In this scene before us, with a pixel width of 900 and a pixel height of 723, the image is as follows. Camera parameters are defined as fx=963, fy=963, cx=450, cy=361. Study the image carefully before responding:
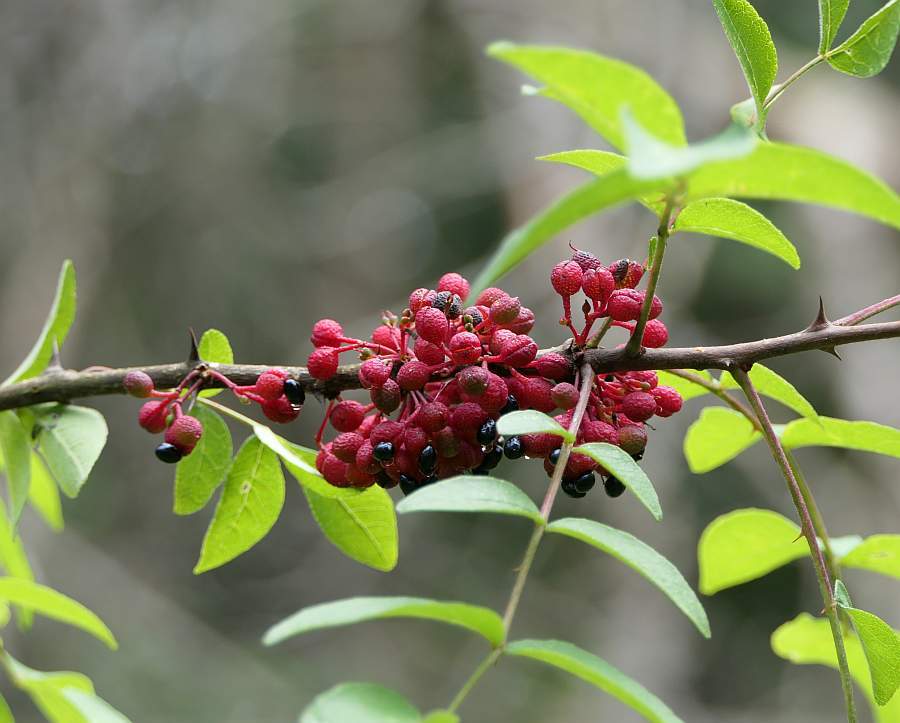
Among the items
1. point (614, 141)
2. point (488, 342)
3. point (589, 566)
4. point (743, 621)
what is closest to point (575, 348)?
point (488, 342)

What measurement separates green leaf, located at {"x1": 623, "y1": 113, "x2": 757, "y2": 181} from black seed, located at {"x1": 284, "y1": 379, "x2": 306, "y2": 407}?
907 millimetres

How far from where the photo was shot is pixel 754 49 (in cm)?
151

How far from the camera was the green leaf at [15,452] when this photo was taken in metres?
1.75

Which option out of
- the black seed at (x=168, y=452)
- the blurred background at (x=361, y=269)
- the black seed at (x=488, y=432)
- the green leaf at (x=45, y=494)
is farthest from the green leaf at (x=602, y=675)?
the blurred background at (x=361, y=269)

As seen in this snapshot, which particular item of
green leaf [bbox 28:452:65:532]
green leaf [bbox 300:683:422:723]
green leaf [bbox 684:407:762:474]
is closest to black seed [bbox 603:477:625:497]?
green leaf [bbox 684:407:762:474]

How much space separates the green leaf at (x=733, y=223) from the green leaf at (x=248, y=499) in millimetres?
851

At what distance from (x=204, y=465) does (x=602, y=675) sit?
1037mm

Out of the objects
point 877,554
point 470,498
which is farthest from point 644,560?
point 877,554

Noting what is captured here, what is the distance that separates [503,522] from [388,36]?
608 centimetres

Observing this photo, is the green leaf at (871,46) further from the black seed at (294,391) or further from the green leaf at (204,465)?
the green leaf at (204,465)

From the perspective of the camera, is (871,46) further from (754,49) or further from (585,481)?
(585,481)

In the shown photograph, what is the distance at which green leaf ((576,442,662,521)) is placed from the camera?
47.4 inches

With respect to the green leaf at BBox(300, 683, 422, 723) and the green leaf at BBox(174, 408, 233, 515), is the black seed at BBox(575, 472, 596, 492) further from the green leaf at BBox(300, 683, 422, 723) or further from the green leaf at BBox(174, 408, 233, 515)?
the green leaf at BBox(174, 408, 233, 515)

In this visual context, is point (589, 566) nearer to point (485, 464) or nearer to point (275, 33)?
point (275, 33)
